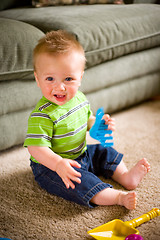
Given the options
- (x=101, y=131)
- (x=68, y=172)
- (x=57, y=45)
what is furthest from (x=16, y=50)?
(x=68, y=172)

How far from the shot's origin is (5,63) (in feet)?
3.48

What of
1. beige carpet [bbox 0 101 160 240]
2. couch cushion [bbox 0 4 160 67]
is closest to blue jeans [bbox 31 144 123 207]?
beige carpet [bbox 0 101 160 240]

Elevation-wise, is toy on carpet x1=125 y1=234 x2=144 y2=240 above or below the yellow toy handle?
above

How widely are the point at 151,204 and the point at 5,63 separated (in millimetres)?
657

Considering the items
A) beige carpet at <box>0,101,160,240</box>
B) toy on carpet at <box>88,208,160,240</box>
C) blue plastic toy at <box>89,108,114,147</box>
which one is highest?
blue plastic toy at <box>89,108,114,147</box>

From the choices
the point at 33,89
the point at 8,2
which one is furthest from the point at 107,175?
the point at 8,2

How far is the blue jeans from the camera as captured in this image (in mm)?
863

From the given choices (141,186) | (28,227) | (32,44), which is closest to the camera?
(28,227)

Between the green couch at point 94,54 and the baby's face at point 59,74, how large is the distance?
0.26m

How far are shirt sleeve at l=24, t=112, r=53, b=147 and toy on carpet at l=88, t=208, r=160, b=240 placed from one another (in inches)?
10.5

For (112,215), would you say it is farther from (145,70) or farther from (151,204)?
(145,70)

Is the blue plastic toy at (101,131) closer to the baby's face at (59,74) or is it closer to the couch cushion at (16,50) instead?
the baby's face at (59,74)

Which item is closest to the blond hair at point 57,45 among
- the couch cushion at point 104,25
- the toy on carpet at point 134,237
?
the couch cushion at point 104,25

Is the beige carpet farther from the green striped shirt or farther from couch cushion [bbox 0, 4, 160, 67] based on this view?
couch cushion [bbox 0, 4, 160, 67]
